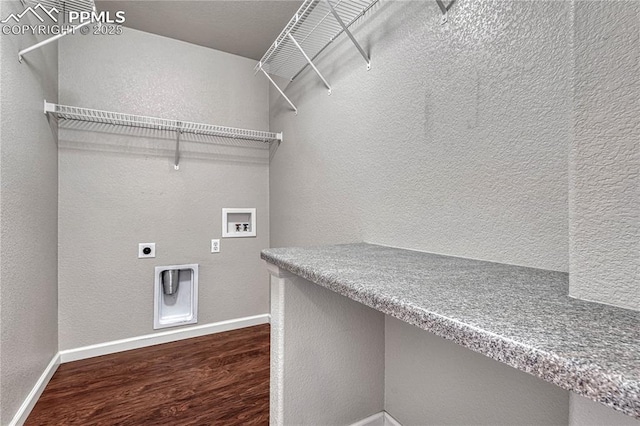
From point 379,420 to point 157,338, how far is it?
183 cm

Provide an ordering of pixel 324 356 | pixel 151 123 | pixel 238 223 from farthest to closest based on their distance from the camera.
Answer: pixel 238 223 < pixel 151 123 < pixel 324 356

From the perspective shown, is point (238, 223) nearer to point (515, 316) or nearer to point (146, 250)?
point (146, 250)

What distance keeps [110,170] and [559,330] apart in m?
2.69

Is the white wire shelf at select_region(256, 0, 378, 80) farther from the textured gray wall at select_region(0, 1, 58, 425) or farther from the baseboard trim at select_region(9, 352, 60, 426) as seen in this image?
the baseboard trim at select_region(9, 352, 60, 426)

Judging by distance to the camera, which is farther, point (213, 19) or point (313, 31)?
point (213, 19)

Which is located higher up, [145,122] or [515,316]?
[145,122]

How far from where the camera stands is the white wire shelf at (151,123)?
6.67 ft

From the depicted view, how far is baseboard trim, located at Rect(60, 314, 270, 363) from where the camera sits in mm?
2186

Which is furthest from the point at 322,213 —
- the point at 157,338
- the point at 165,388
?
the point at 157,338

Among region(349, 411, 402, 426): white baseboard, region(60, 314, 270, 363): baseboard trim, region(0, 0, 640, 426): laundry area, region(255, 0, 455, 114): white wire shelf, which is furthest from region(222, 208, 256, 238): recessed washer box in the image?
region(349, 411, 402, 426): white baseboard

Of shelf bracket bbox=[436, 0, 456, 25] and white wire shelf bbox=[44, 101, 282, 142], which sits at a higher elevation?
shelf bracket bbox=[436, 0, 456, 25]

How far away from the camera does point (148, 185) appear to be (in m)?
2.40

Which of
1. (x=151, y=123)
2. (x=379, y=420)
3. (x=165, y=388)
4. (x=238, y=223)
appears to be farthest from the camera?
(x=238, y=223)

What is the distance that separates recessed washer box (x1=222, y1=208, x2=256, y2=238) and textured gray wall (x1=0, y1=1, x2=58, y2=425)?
115cm
